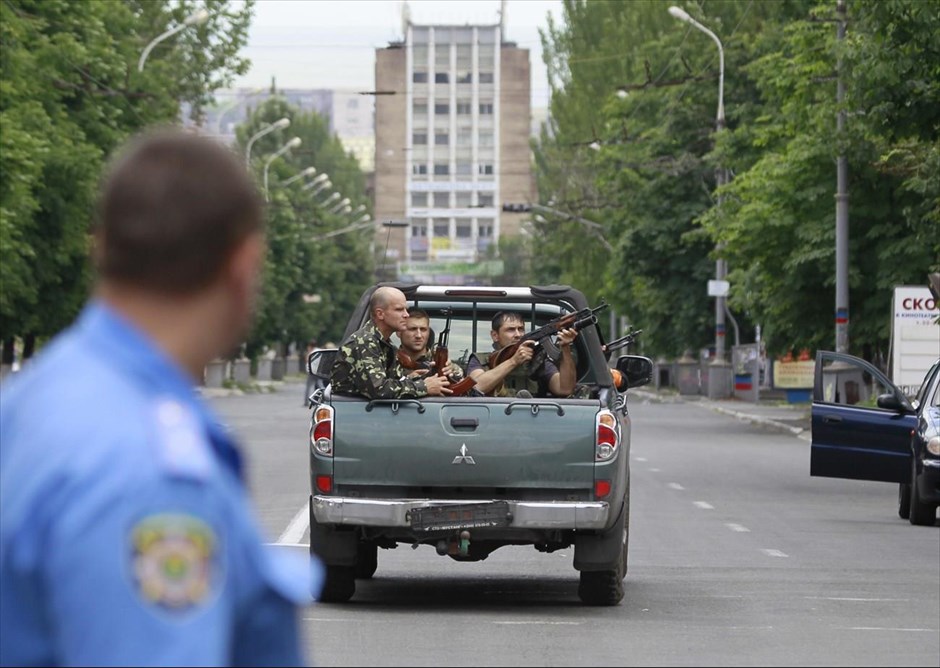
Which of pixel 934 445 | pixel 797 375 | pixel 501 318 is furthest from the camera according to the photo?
pixel 797 375

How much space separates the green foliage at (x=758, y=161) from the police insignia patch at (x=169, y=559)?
75.7 ft

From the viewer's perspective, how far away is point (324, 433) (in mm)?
11891

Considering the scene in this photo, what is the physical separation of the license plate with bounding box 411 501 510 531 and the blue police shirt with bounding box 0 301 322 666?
897cm

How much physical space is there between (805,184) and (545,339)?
30533mm

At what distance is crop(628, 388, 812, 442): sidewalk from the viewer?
4594 centimetres

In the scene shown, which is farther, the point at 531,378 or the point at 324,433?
the point at 531,378

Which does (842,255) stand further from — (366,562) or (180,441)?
(180,441)

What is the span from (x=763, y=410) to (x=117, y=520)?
5577 cm

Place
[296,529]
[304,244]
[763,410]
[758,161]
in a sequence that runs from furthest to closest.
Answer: [304,244] < [763,410] < [758,161] < [296,529]

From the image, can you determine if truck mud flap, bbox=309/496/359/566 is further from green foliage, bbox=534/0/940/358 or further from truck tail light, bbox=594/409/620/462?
green foliage, bbox=534/0/940/358

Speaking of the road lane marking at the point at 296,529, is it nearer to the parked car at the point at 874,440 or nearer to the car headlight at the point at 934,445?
the parked car at the point at 874,440

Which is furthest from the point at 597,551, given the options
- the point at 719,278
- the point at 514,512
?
the point at 719,278

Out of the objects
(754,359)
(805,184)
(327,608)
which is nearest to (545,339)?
(327,608)

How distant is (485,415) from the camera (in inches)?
462
